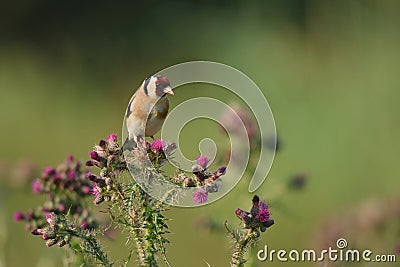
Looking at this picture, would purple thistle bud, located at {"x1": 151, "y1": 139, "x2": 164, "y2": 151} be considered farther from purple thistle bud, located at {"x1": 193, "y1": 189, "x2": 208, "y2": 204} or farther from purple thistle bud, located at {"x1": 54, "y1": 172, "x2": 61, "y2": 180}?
purple thistle bud, located at {"x1": 54, "y1": 172, "x2": 61, "y2": 180}

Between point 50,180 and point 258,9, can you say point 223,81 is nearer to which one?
point 258,9

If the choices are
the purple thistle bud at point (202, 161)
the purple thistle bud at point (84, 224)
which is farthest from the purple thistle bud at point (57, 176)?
the purple thistle bud at point (202, 161)

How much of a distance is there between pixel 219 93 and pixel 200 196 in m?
3.49

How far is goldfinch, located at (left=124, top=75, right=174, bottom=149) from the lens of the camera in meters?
1.31

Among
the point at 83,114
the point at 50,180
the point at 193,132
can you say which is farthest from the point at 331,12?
the point at 50,180

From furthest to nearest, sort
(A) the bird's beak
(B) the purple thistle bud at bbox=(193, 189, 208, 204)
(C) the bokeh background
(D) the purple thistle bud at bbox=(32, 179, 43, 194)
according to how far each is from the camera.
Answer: (C) the bokeh background < (D) the purple thistle bud at bbox=(32, 179, 43, 194) < (A) the bird's beak < (B) the purple thistle bud at bbox=(193, 189, 208, 204)

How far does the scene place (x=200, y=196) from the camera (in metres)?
1.15

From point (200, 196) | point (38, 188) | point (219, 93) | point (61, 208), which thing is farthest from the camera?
point (219, 93)

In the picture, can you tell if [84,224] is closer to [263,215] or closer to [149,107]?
[149,107]

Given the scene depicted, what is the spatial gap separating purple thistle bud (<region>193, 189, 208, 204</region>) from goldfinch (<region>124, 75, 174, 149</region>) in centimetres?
17

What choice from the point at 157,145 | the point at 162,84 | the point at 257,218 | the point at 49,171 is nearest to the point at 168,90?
the point at 162,84

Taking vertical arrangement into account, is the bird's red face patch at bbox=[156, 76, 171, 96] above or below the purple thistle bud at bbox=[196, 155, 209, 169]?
above

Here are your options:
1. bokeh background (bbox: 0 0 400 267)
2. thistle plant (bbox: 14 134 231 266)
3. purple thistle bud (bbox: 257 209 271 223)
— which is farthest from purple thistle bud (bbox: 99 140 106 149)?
bokeh background (bbox: 0 0 400 267)

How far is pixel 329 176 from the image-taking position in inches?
157
